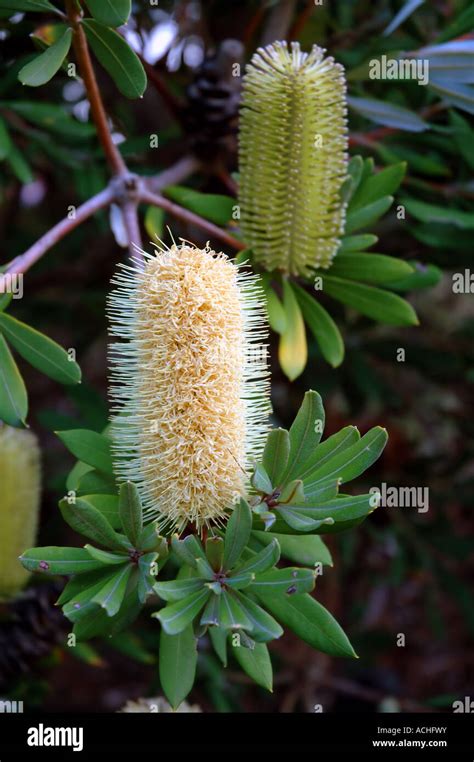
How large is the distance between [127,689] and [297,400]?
4.31ft

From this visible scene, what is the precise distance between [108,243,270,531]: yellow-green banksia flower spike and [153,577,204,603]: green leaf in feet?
0.34

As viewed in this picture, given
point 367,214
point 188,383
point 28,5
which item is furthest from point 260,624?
point 28,5

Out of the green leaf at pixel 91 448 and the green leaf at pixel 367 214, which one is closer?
the green leaf at pixel 91 448

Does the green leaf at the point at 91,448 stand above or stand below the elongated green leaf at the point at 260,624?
above

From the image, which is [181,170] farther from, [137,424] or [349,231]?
[137,424]

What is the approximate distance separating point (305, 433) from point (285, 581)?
153mm

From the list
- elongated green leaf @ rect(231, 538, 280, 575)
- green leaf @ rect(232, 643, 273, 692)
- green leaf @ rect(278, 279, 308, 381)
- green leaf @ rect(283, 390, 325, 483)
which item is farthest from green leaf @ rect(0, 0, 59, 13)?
green leaf @ rect(232, 643, 273, 692)

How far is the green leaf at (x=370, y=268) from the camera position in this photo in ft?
3.64

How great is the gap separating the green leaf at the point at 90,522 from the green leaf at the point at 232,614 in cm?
12

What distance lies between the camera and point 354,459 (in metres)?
0.80

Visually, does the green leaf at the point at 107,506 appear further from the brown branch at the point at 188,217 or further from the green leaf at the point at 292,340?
the brown branch at the point at 188,217

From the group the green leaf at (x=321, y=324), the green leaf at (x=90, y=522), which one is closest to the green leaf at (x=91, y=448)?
the green leaf at (x=90, y=522)

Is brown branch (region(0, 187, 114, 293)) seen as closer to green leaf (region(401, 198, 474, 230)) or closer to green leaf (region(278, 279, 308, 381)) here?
green leaf (region(278, 279, 308, 381))

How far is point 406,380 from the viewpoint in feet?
8.43
